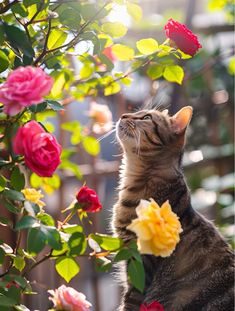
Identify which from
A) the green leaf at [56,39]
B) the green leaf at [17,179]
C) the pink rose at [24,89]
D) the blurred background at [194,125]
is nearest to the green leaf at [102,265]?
the green leaf at [17,179]

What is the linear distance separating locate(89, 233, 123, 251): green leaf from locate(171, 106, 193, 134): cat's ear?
67 cm

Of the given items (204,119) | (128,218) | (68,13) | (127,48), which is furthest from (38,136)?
(204,119)

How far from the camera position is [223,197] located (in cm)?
349

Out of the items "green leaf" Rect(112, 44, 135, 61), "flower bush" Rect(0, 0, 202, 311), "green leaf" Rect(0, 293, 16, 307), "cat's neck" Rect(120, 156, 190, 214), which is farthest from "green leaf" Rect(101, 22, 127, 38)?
"green leaf" Rect(0, 293, 16, 307)

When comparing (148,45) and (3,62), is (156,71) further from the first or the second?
(3,62)

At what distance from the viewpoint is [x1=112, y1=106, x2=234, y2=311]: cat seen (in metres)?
1.54

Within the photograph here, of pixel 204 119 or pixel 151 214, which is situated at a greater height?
pixel 204 119

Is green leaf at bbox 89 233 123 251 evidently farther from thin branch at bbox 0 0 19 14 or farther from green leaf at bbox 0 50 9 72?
thin branch at bbox 0 0 19 14

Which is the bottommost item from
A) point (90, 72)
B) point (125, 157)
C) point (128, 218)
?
point (128, 218)

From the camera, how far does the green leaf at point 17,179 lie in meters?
1.12

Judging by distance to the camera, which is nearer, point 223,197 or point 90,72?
point 90,72

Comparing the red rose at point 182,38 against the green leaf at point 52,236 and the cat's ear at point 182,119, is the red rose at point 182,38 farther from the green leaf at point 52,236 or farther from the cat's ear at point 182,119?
the green leaf at point 52,236

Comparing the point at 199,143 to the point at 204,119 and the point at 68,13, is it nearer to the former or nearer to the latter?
the point at 204,119

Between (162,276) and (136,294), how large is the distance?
0.10 m
